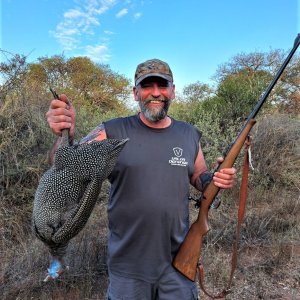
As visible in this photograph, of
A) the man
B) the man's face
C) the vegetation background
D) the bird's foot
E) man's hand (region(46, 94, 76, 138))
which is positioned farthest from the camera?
the vegetation background

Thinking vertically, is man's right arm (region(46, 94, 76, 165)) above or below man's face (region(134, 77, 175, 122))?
below

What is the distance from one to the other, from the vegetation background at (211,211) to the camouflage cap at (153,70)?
61 cm

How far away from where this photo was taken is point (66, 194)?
1.62 m

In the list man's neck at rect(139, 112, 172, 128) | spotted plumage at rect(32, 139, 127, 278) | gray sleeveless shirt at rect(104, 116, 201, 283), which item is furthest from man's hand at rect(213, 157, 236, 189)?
spotted plumage at rect(32, 139, 127, 278)

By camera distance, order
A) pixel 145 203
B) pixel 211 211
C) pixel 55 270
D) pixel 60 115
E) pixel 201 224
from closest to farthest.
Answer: pixel 55 270, pixel 60 115, pixel 145 203, pixel 201 224, pixel 211 211

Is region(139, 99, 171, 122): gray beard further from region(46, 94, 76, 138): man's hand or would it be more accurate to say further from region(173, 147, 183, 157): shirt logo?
region(46, 94, 76, 138): man's hand

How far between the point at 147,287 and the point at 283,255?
2796 millimetres

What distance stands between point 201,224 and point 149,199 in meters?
0.45

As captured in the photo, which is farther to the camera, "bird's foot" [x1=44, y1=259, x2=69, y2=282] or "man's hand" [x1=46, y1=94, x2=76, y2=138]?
"man's hand" [x1=46, y1=94, x2=76, y2=138]

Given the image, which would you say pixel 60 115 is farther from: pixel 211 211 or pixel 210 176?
pixel 211 211

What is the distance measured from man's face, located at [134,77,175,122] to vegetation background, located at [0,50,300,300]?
64 centimetres

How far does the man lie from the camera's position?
2205 millimetres

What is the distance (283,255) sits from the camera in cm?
443

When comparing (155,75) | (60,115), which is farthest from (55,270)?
(155,75)
